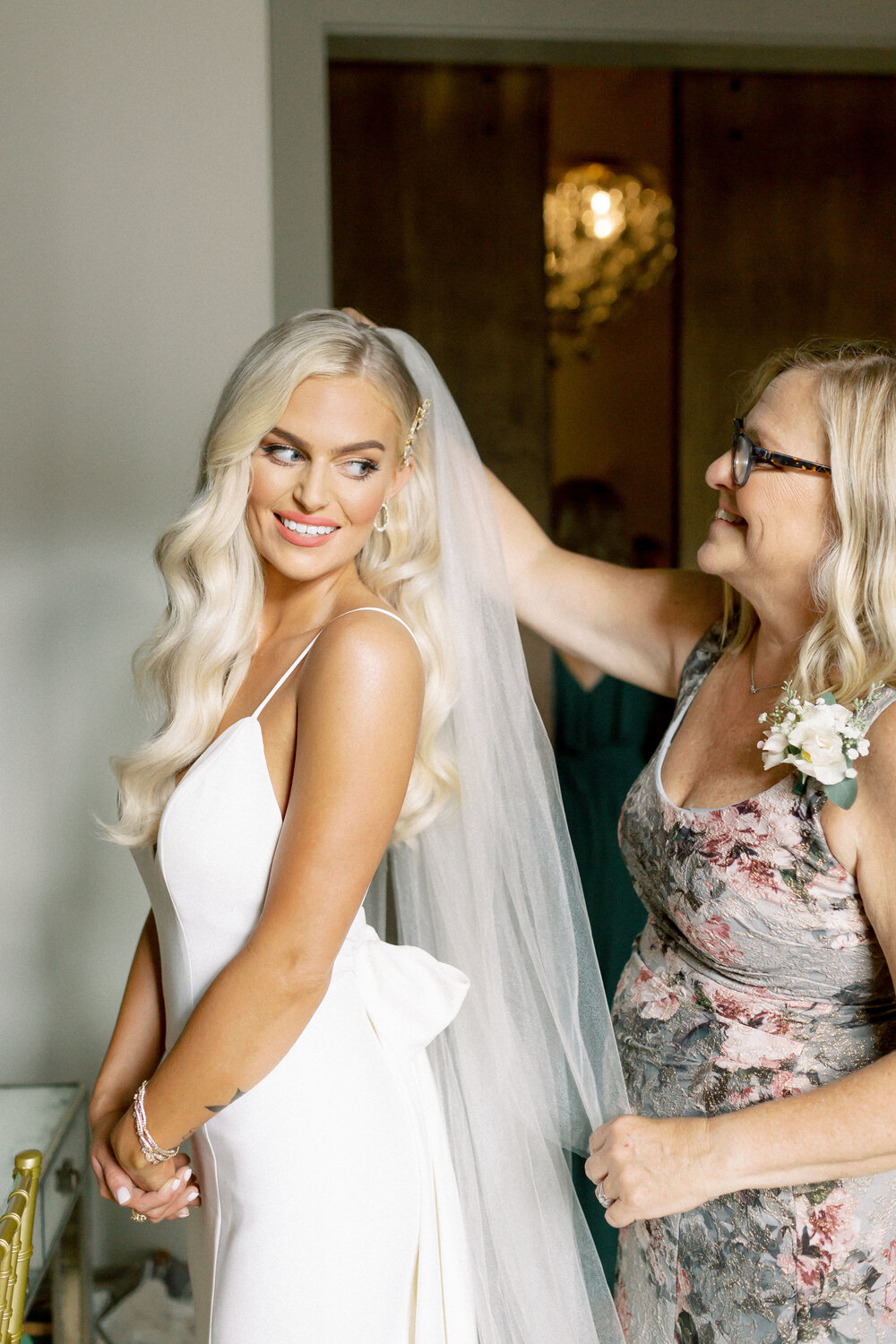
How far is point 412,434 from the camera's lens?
157 cm

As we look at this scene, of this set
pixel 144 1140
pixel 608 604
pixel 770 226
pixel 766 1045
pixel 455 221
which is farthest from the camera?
pixel 770 226

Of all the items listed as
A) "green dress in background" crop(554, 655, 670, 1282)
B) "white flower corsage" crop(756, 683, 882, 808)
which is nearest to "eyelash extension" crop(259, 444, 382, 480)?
"white flower corsage" crop(756, 683, 882, 808)

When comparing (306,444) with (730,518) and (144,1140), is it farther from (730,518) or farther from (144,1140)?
(144,1140)

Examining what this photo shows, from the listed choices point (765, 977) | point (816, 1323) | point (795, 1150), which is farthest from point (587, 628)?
point (816, 1323)

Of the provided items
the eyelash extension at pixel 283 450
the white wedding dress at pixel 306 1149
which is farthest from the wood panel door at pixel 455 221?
the white wedding dress at pixel 306 1149

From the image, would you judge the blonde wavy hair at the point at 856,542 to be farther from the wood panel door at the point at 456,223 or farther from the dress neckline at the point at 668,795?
the wood panel door at the point at 456,223

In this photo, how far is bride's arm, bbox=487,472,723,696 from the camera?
197 centimetres

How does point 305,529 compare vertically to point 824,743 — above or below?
above

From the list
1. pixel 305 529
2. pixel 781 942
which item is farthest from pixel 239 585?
pixel 781 942

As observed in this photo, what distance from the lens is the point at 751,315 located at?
5676mm

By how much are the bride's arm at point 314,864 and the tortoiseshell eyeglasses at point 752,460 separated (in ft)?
1.91

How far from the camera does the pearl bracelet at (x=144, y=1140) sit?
1.40 metres

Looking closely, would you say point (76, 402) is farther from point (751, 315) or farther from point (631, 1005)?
point (751, 315)

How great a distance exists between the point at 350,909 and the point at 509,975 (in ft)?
1.20
